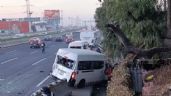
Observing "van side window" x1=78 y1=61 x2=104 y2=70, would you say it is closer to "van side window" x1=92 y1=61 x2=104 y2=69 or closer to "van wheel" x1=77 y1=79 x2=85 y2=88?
"van side window" x1=92 y1=61 x2=104 y2=69

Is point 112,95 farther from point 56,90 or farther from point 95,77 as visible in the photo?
point 95,77

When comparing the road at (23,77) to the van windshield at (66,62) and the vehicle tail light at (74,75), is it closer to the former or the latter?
the vehicle tail light at (74,75)

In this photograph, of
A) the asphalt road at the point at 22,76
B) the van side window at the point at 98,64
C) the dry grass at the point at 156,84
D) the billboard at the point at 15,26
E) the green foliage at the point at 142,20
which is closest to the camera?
the dry grass at the point at 156,84

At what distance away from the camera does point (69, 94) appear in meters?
19.8

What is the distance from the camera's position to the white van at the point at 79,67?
22547 mm

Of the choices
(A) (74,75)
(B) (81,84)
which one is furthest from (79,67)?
(B) (81,84)

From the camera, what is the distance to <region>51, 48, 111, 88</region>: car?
22534mm

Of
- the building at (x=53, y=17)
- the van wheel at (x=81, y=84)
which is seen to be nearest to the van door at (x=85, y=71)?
the van wheel at (x=81, y=84)

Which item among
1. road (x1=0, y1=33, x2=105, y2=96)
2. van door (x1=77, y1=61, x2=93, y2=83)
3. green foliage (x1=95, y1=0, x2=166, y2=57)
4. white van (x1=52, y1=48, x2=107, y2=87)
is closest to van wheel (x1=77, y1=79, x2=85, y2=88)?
white van (x1=52, y1=48, x2=107, y2=87)

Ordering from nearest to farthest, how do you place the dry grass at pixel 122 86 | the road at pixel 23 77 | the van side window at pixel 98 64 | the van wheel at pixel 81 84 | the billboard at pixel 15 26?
1. the dry grass at pixel 122 86
2. the van wheel at pixel 81 84
3. the van side window at pixel 98 64
4. the road at pixel 23 77
5. the billboard at pixel 15 26

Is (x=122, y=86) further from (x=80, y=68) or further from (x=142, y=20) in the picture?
(x=80, y=68)

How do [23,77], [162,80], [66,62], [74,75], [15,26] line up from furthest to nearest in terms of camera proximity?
[15,26], [23,77], [66,62], [74,75], [162,80]

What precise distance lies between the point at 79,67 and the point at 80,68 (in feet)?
0.36

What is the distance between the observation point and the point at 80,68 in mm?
22844
